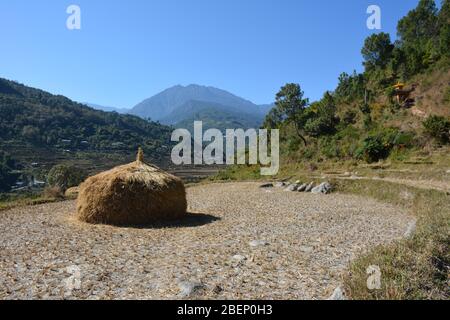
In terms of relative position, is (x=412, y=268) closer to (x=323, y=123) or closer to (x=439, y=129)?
(x=439, y=129)

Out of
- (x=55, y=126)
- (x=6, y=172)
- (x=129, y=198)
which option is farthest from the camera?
(x=55, y=126)

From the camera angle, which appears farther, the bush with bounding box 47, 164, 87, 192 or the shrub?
the bush with bounding box 47, 164, 87, 192

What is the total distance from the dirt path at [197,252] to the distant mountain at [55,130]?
74229 mm

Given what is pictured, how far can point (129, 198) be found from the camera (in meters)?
10.0

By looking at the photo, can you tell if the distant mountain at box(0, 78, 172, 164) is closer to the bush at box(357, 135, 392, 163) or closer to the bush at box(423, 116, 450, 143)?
the bush at box(357, 135, 392, 163)

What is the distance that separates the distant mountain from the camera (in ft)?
278

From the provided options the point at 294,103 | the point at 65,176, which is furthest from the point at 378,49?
the point at 65,176

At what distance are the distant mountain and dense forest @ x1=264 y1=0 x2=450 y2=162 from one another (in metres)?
57.7

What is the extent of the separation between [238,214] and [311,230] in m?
2.95

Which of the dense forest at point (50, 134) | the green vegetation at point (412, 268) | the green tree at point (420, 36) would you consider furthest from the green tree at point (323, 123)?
the dense forest at point (50, 134)

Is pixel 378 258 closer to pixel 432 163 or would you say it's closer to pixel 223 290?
pixel 223 290

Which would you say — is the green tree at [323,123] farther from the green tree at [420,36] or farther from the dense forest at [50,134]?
the dense forest at [50,134]

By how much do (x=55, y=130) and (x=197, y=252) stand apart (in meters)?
98.0

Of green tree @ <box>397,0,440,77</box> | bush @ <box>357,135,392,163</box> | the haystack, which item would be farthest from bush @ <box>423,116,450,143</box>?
the haystack
